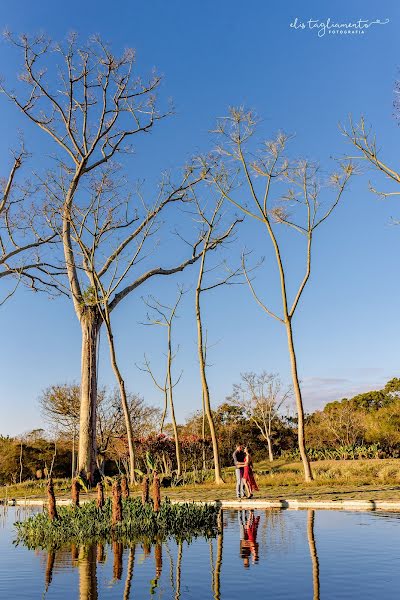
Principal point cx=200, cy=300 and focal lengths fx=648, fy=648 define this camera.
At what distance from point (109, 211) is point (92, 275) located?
294cm

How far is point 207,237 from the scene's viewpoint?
87.0 feet

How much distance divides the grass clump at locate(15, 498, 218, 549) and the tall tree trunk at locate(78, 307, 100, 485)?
13.4 m

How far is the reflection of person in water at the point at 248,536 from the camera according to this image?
7.40 metres

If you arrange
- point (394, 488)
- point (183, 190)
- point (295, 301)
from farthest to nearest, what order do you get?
1. point (183, 190)
2. point (295, 301)
3. point (394, 488)

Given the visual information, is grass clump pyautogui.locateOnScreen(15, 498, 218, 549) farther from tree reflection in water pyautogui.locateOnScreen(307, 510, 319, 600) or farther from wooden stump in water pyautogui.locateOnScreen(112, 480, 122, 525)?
tree reflection in water pyautogui.locateOnScreen(307, 510, 319, 600)

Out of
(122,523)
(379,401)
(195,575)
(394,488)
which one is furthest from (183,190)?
(379,401)

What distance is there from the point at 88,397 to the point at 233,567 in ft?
60.3

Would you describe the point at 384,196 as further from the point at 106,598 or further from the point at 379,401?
the point at 379,401

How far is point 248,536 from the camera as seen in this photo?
912 cm

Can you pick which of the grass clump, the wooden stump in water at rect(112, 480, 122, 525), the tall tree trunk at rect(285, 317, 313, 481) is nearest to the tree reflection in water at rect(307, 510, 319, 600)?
the grass clump

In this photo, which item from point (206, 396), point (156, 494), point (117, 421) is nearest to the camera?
point (156, 494)

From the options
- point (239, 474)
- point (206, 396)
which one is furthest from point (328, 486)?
point (206, 396)

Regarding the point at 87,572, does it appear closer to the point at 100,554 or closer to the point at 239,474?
the point at 100,554

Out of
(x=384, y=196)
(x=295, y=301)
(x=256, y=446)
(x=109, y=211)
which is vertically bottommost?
(x=256, y=446)
